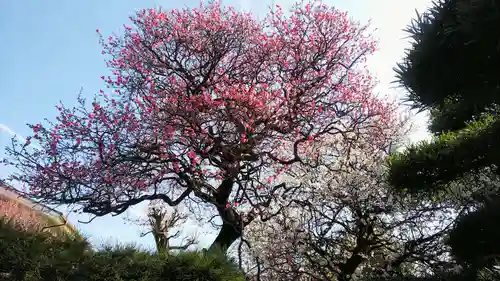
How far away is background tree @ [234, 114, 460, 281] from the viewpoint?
5703mm

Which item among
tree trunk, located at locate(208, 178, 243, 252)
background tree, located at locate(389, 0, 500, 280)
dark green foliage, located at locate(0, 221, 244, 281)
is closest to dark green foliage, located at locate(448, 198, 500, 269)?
background tree, located at locate(389, 0, 500, 280)

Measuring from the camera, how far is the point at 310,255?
246 inches

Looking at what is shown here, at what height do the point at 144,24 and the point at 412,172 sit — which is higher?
the point at 144,24

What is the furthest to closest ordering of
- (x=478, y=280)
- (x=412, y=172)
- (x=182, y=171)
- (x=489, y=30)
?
(x=182, y=171)
(x=412, y=172)
(x=478, y=280)
(x=489, y=30)

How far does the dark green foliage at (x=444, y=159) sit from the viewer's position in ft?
13.9

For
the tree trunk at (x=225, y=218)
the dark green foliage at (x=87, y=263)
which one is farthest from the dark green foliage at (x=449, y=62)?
the tree trunk at (x=225, y=218)

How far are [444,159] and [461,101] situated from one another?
2.36 feet

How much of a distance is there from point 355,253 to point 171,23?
577cm

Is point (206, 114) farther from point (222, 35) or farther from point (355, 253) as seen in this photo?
point (355, 253)

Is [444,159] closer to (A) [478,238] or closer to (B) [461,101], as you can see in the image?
(B) [461,101]

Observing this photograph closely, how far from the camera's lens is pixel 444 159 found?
14.3 ft

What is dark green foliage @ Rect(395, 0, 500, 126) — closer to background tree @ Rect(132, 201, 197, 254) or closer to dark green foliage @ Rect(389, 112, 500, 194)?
dark green foliage @ Rect(389, 112, 500, 194)

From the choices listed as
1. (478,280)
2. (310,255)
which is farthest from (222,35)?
(478,280)

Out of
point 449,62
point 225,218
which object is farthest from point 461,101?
point 225,218
